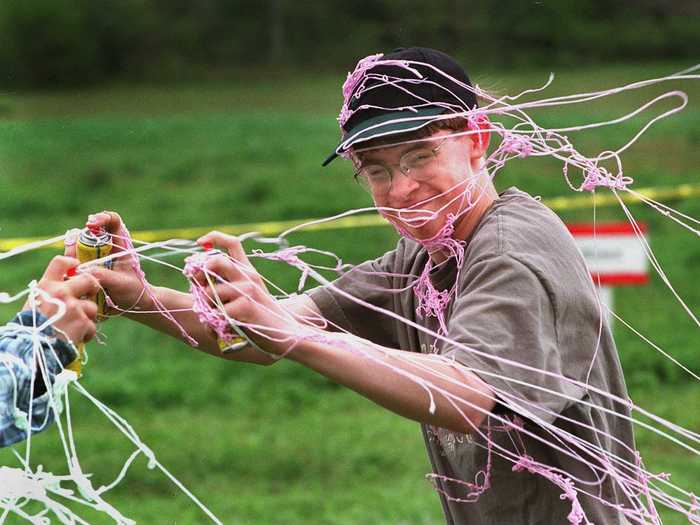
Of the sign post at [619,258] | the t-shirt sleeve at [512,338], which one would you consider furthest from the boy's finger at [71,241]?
the sign post at [619,258]

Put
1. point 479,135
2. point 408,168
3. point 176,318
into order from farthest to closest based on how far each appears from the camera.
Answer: point 176,318 < point 479,135 < point 408,168

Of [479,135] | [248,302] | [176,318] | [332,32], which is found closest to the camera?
[248,302]

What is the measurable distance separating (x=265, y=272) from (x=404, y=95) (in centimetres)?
634

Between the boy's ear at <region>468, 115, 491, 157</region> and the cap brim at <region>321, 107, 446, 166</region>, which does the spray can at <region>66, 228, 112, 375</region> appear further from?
the boy's ear at <region>468, 115, 491, 157</region>

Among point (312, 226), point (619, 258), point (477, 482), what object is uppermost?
point (477, 482)

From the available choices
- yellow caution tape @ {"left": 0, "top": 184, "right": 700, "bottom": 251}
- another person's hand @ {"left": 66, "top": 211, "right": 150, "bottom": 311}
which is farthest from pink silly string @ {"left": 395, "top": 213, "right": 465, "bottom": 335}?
yellow caution tape @ {"left": 0, "top": 184, "right": 700, "bottom": 251}

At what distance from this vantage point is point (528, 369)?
2307mm

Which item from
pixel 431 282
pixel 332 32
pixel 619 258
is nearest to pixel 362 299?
pixel 431 282

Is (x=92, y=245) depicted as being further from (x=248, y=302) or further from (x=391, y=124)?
(x=391, y=124)

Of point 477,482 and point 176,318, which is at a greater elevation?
point 176,318

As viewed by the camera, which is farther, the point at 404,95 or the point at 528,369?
the point at 404,95

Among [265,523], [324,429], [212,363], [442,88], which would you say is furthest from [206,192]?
[442,88]

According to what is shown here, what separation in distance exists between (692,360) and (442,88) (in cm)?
530

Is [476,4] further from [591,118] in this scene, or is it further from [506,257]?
[506,257]
